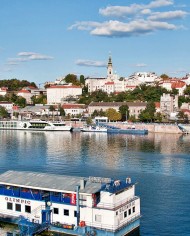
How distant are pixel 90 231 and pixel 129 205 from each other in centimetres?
153

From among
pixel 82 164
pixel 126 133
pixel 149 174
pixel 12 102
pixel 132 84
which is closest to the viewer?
pixel 149 174

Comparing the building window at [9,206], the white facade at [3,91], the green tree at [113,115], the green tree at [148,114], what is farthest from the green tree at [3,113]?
the building window at [9,206]

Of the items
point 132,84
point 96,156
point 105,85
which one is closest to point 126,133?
point 96,156

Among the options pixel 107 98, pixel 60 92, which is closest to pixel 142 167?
pixel 107 98

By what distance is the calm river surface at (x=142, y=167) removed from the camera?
16.4 meters

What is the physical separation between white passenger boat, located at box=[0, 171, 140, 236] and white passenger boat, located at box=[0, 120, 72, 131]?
46.9 m

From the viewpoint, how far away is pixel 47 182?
1438 centimetres

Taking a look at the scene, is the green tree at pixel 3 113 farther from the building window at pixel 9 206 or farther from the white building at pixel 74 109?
the building window at pixel 9 206

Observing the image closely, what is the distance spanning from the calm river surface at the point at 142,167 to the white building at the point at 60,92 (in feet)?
178

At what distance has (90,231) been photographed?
43.2ft

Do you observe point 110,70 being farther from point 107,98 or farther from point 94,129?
point 94,129

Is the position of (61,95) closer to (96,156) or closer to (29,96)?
(29,96)

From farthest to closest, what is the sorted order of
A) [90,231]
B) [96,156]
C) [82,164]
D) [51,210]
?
[96,156] → [82,164] → [51,210] → [90,231]

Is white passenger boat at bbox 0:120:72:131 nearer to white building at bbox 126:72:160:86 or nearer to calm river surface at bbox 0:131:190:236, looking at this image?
calm river surface at bbox 0:131:190:236
